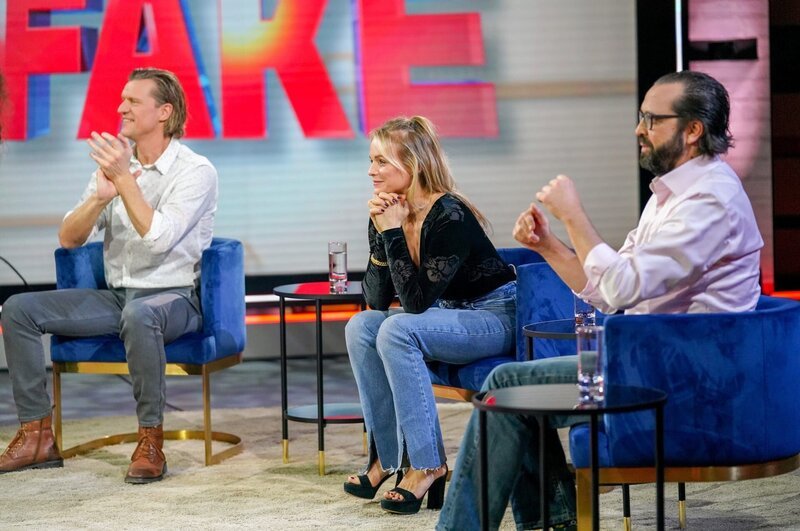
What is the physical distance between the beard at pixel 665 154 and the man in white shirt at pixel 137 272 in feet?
6.57

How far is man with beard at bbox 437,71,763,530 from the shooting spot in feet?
8.12

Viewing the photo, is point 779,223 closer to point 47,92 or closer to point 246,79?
point 246,79

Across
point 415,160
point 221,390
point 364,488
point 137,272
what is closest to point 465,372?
point 364,488

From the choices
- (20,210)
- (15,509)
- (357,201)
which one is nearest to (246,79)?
(357,201)

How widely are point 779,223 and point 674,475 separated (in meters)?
5.07

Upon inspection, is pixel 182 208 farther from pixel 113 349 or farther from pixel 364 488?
pixel 364 488

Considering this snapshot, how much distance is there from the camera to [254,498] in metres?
3.66

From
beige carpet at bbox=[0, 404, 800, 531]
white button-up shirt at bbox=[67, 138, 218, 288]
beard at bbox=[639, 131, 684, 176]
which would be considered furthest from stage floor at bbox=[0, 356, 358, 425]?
beard at bbox=[639, 131, 684, 176]

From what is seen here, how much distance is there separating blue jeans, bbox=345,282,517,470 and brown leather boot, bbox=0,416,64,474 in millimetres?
1249

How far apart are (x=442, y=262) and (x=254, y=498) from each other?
3.20 feet

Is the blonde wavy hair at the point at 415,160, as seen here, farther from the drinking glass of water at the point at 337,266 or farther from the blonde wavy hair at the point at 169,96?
the blonde wavy hair at the point at 169,96

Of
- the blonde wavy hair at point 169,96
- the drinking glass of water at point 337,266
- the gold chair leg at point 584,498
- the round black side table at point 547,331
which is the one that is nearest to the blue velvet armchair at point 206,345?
the drinking glass of water at point 337,266

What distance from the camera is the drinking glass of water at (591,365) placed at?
2297 millimetres

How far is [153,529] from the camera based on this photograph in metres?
3.31
